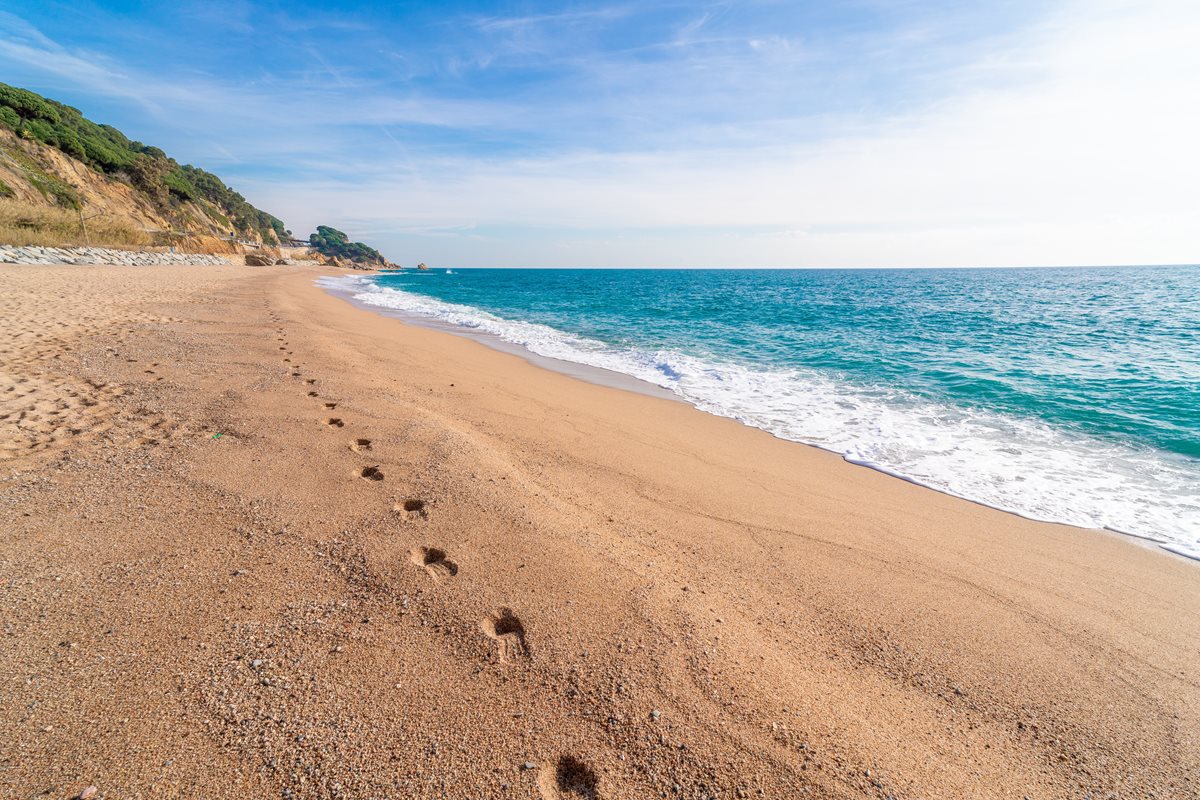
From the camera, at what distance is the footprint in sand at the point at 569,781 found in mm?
1778

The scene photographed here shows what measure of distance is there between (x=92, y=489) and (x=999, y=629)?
6.35 m

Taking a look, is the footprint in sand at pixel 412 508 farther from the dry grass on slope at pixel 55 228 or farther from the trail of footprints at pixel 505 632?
the dry grass on slope at pixel 55 228

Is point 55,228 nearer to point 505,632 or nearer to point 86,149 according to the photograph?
point 86,149

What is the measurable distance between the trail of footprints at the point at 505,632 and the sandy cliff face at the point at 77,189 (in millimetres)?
35581

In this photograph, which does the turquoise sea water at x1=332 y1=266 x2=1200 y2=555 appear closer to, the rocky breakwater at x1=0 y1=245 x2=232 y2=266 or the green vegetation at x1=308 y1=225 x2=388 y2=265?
the rocky breakwater at x1=0 y1=245 x2=232 y2=266

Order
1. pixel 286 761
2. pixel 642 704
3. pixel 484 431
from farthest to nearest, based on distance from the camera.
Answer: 1. pixel 484 431
2. pixel 642 704
3. pixel 286 761

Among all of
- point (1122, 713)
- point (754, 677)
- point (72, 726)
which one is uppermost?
point (72, 726)

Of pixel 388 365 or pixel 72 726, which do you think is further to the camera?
pixel 388 365

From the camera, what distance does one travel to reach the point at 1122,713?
2.52 metres

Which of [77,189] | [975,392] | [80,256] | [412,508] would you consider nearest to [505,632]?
[412,508]

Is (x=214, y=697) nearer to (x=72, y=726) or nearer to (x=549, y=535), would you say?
(x=72, y=726)

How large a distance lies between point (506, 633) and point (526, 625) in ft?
0.37

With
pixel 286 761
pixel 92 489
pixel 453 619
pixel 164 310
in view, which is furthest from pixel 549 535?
pixel 164 310

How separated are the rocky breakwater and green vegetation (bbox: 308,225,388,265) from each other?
92873mm
